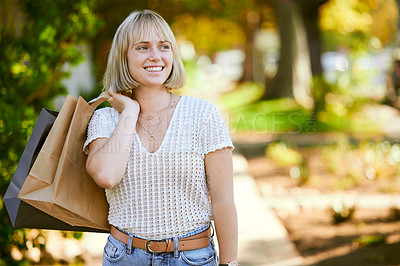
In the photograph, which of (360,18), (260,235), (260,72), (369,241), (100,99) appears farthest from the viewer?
(260,72)

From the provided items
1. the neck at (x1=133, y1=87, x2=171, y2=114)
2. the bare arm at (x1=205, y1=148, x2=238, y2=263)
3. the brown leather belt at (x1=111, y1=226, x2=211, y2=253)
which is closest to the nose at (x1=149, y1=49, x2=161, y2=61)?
the neck at (x1=133, y1=87, x2=171, y2=114)

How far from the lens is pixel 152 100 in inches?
87.7

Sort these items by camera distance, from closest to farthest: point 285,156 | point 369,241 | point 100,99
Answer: point 100,99 → point 369,241 → point 285,156

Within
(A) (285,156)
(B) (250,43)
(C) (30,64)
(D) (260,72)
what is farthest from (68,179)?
(B) (250,43)

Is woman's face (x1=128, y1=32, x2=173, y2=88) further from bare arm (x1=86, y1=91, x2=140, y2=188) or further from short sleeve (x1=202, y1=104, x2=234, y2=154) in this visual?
short sleeve (x1=202, y1=104, x2=234, y2=154)

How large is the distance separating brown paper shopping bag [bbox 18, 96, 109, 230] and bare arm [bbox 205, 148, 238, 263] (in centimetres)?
52

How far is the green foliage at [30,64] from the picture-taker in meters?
3.48

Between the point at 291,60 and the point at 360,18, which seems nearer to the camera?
the point at 360,18

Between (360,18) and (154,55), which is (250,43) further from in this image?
(154,55)

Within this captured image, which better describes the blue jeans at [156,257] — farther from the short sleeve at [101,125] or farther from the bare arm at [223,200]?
the short sleeve at [101,125]

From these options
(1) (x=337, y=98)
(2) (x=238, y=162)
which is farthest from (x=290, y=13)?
(2) (x=238, y=162)

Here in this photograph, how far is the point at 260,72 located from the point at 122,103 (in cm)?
2818

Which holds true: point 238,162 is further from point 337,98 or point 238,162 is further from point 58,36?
point 58,36

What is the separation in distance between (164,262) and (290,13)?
55.3 ft
